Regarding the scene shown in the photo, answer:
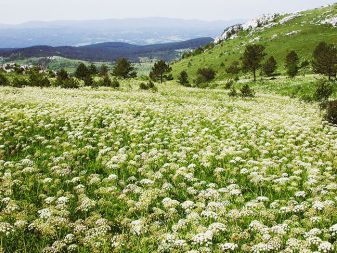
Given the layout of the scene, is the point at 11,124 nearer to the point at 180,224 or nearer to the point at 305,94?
the point at 180,224

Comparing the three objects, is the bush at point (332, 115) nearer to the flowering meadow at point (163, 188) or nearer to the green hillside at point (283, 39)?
the flowering meadow at point (163, 188)

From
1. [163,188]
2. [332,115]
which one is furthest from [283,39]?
[163,188]

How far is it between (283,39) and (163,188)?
101 m

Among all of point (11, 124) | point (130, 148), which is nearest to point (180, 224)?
point (130, 148)

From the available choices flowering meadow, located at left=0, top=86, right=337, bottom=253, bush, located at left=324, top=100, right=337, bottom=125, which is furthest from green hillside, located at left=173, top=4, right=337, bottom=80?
flowering meadow, located at left=0, top=86, right=337, bottom=253

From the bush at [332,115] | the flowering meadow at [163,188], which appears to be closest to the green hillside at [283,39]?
the bush at [332,115]

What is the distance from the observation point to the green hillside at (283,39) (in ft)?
299

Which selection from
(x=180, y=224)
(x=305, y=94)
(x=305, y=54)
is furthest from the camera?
(x=305, y=54)

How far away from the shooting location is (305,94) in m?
42.2

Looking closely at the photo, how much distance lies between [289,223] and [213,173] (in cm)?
415

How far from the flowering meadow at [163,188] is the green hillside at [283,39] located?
211 feet

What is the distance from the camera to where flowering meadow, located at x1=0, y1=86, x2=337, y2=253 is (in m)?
7.95

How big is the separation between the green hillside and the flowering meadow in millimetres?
64396

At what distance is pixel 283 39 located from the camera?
336 ft
